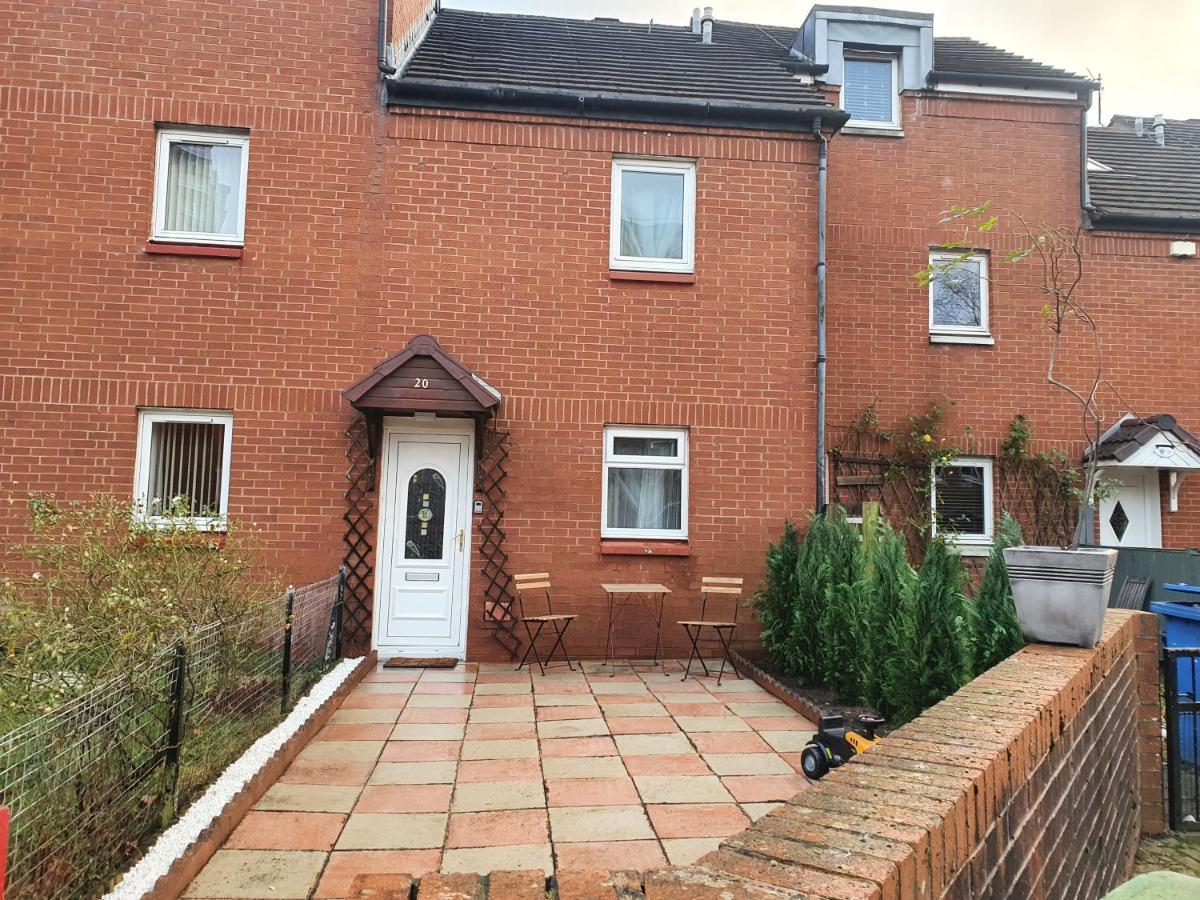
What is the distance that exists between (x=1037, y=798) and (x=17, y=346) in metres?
8.75

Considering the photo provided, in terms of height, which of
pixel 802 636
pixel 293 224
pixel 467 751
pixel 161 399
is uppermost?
pixel 293 224

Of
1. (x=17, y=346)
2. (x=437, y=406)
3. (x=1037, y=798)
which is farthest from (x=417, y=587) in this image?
(x=1037, y=798)

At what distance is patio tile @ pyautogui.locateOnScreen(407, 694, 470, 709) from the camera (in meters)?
5.82

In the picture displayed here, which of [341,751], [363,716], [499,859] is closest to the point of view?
[499,859]

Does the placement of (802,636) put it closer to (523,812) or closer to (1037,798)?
(523,812)

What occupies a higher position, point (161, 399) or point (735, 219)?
point (735, 219)

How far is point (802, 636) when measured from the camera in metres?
6.45

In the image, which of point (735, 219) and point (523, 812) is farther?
point (735, 219)

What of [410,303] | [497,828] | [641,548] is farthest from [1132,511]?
[497,828]

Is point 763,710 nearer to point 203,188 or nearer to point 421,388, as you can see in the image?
point 421,388

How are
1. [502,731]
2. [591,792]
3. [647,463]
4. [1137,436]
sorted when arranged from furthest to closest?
[1137,436] → [647,463] → [502,731] → [591,792]

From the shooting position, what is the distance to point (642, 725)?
17.5ft

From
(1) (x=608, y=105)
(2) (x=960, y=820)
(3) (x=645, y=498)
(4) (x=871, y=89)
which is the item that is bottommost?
(2) (x=960, y=820)

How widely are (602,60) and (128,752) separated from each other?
880 centimetres
